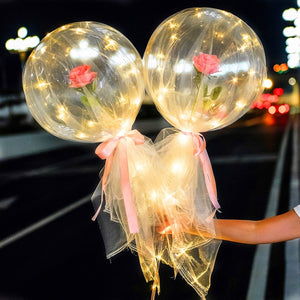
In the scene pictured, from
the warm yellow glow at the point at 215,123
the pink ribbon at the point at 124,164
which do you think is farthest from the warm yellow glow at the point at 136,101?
the warm yellow glow at the point at 215,123

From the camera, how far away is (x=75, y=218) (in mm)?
9523

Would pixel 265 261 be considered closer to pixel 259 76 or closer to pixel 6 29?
pixel 259 76

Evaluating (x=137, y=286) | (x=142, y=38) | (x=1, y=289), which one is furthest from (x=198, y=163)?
(x=142, y=38)

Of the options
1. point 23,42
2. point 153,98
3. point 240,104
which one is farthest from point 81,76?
point 23,42

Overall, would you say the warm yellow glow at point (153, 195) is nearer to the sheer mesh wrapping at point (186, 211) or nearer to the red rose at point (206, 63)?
the sheer mesh wrapping at point (186, 211)

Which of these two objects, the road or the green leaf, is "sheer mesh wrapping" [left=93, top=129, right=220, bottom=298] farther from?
the road

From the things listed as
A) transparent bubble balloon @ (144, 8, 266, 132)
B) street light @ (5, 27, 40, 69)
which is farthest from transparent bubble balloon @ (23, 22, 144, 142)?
street light @ (5, 27, 40, 69)

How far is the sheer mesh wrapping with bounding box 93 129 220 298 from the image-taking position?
7.98 feet

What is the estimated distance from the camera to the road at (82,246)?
576 centimetres

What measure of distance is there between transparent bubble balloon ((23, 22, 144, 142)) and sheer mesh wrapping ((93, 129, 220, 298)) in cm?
15

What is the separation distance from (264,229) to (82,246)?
5429mm

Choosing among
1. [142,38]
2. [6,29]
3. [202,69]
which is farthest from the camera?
[142,38]

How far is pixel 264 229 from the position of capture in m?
2.41

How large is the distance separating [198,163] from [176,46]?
509mm
